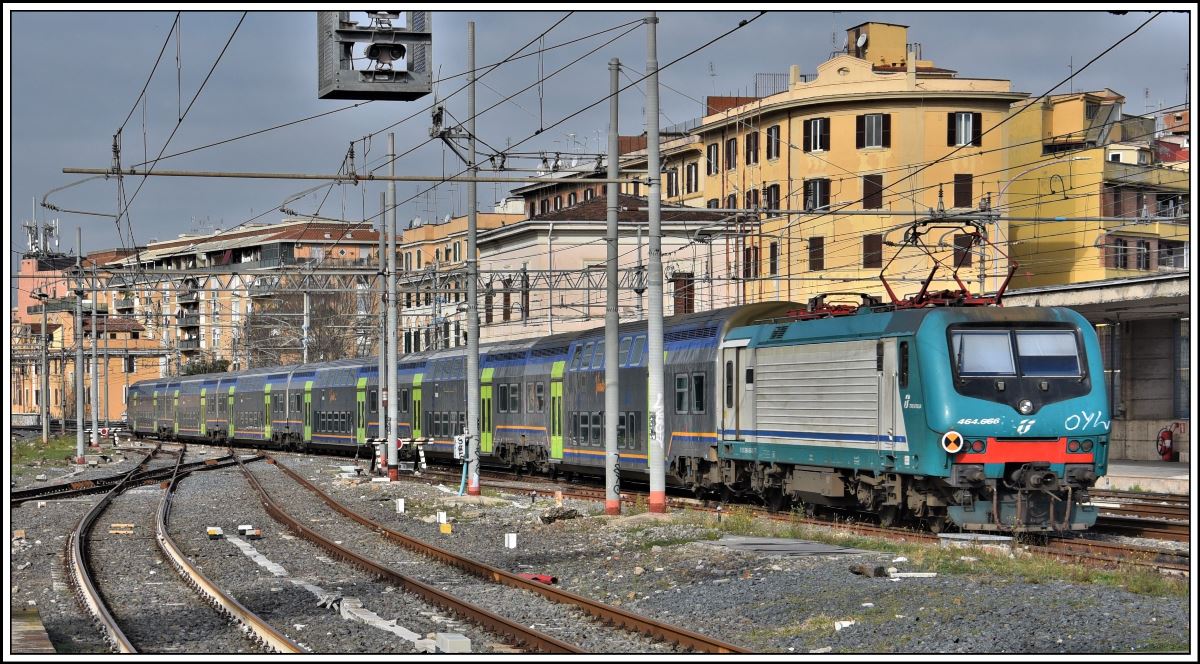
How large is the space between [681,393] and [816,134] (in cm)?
3772

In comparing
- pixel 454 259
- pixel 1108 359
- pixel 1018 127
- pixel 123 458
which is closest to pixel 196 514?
pixel 1108 359

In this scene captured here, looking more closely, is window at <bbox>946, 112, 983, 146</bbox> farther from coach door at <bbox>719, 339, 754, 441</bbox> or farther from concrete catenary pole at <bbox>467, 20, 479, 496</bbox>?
coach door at <bbox>719, 339, 754, 441</bbox>

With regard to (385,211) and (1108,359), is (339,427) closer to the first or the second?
(385,211)

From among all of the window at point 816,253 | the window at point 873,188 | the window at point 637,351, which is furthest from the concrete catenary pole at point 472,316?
the window at point 873,188

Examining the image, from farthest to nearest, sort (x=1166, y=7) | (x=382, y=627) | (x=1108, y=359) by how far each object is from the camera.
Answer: (x=1108, y=359) < (x=382, y=627) < (x=1166, y=7)

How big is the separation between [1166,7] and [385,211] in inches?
1216

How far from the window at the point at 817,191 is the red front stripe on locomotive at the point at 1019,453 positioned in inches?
1750

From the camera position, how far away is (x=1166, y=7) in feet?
37.7

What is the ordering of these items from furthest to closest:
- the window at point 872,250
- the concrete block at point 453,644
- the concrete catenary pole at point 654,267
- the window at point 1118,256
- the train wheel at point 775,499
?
1. the window at point 1118,256
2. the window at point 872,250
3. the train wheel at point 775,499
4. the concrete catenary pole at point 654,267
5. the concrete block at point 453,644

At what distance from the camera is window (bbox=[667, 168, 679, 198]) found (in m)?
81.5

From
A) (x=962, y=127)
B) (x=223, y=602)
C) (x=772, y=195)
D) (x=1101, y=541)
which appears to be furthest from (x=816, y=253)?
(x=223, y=602)

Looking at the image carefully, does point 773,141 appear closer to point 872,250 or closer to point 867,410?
point 872,250

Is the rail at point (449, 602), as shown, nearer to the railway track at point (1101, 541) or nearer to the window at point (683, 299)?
the railway track at point (1101, 541)

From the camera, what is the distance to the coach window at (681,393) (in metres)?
27.8
